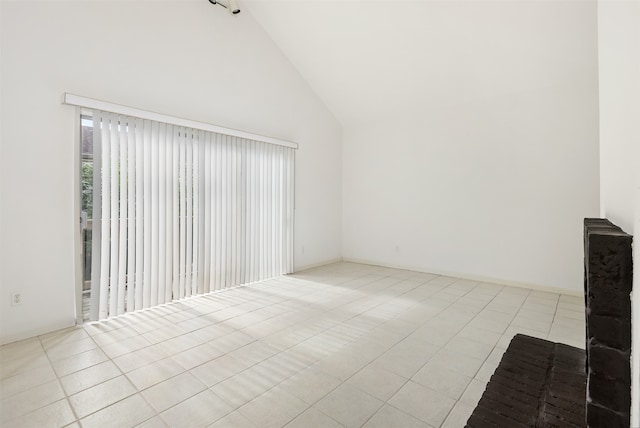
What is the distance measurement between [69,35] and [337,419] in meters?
4.06

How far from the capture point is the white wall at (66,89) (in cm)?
261

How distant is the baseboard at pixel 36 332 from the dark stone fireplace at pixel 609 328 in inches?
153

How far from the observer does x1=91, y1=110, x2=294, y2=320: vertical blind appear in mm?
3059

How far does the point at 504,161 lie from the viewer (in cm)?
442

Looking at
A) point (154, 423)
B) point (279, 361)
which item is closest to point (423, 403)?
point (279, 361)

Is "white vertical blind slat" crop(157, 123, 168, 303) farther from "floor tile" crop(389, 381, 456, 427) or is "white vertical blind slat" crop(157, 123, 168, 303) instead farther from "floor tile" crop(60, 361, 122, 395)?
"floor tile" crop(389, 381, 456, 427)

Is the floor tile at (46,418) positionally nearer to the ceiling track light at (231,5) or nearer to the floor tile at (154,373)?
the floor tile at (154,373)

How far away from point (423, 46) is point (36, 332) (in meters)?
5.52

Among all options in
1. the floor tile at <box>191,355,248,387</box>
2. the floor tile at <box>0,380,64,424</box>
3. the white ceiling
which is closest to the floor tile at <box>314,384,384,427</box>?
the floor tile at <box>191,355,248,387</box>

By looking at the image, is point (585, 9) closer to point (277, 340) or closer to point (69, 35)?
point (277, 340)

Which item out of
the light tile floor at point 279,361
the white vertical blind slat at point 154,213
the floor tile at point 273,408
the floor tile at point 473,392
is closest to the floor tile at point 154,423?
the light tile floor at point 279,361

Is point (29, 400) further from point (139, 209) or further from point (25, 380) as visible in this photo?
point (139, 209)

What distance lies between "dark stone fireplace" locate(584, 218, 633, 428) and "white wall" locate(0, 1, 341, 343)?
3.86 m

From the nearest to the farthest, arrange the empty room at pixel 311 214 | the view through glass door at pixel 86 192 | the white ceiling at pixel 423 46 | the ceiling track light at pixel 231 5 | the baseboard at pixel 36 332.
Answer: the empty room at pixel 311 214 → the baseboard at pixel 36 332 → the view through glass door at pixel 86 192 → the white ceiling at pixel 423 46 → the ceiling track light at pixel 231 5
